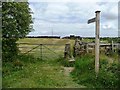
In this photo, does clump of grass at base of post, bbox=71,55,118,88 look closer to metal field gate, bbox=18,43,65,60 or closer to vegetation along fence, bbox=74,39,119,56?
vegetation along fence, bbox=74,39,119,56

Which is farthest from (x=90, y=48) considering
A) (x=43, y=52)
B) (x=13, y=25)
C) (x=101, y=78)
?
(x=101, y=78)

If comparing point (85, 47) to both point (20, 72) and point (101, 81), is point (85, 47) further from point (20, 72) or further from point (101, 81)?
point (101, 81)

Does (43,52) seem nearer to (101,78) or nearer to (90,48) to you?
(90,48)

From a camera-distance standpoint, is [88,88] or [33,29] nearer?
[88,88]

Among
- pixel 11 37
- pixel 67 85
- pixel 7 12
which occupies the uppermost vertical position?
pixel 7 12

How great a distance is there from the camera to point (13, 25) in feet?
53.5

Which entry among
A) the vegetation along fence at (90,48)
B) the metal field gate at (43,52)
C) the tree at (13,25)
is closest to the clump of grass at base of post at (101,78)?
the tree at (13,25)

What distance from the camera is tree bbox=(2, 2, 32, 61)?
52.5 ft

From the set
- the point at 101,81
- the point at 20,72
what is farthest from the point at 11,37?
the point at 101,81

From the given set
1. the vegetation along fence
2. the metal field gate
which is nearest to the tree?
the metal field gate

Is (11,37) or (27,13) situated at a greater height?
(27,13)

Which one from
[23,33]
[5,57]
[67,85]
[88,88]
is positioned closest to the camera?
[88,88]

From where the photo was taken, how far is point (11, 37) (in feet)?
55.2

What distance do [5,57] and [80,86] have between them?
7.48 meters
